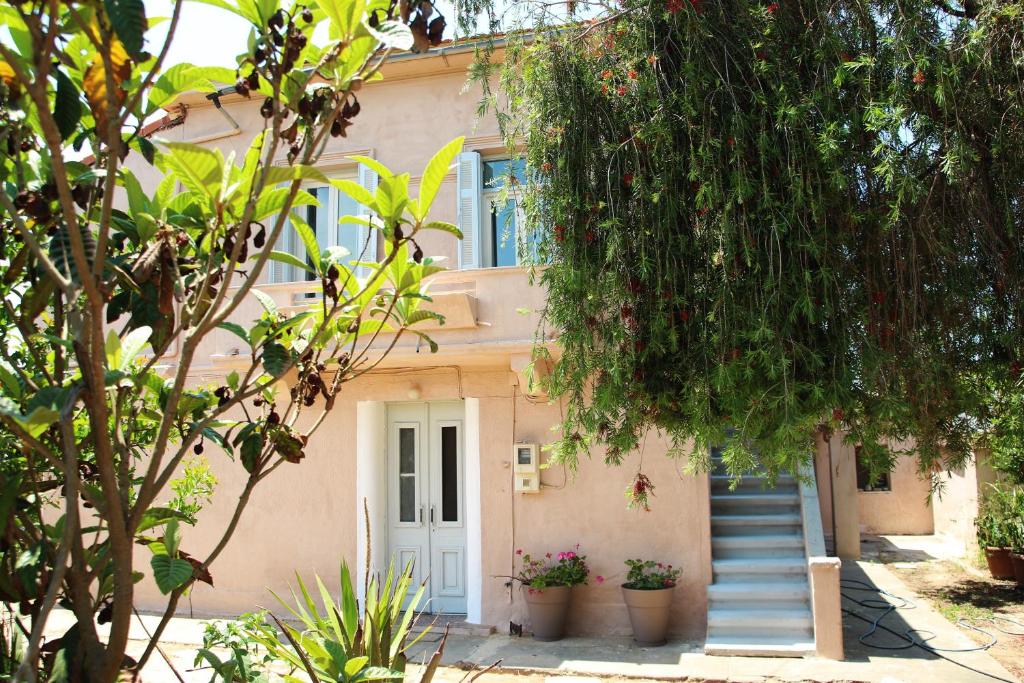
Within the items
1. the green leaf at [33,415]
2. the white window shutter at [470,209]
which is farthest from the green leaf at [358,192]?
the white window shutter at [470,209]

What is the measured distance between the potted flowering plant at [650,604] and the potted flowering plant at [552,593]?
60 cm

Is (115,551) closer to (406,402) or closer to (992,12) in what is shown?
(992,12)

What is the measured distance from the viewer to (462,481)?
35.0ft

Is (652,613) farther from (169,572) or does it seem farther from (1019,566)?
(169,572)

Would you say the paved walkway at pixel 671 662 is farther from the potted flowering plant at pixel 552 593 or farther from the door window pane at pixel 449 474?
the door window pane at pixel 449 474

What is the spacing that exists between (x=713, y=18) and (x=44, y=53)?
354cm

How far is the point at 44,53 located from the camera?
1.99 meters

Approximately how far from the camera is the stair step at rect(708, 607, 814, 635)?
27.9ft

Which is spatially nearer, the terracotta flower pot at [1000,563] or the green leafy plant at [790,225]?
the green leafy plant at [790,225]

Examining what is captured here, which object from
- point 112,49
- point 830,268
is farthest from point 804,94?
point 112,49

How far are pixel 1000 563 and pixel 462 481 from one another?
8.41 meters

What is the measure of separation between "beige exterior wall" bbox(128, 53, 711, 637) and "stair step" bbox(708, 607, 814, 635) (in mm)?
550

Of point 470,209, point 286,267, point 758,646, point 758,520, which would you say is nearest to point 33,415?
point 758,646

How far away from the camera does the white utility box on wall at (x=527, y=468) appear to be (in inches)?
385
